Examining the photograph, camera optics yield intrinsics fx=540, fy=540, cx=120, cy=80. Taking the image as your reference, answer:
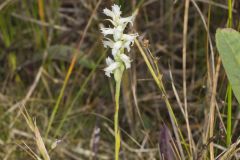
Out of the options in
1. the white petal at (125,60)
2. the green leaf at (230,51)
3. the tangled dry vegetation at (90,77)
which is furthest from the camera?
the tangled dry vegetation at (90,77)

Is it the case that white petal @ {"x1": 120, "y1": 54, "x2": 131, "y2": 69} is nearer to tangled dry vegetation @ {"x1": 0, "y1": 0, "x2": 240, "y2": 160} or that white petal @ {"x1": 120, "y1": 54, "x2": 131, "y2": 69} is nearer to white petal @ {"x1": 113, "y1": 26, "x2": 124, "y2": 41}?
white petal @ {"x1": 113, "y1": 26, "x2": 124, "y2": 41}

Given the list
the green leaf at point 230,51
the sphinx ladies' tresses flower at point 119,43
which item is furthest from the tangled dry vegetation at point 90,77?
the sphinx ladies' tresses flower at point 119,43

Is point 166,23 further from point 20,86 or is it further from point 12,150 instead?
point 12,150

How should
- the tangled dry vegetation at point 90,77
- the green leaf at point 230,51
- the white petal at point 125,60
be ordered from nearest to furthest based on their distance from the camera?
1. the white petal at point 125,60
2. the green leaf at point 230,51
3. the tangled dry vegetation at point 90,77

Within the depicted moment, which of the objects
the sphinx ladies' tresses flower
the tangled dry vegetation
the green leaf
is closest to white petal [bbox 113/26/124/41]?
the sphinx ladies' tresses flower

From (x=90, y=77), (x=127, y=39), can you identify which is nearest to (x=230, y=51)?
(x=127, y=39)

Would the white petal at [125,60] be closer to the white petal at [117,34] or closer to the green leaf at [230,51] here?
the white petal at [117,34]

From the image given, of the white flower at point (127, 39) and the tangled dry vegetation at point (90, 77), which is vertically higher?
the white flower at point (127, 39)
